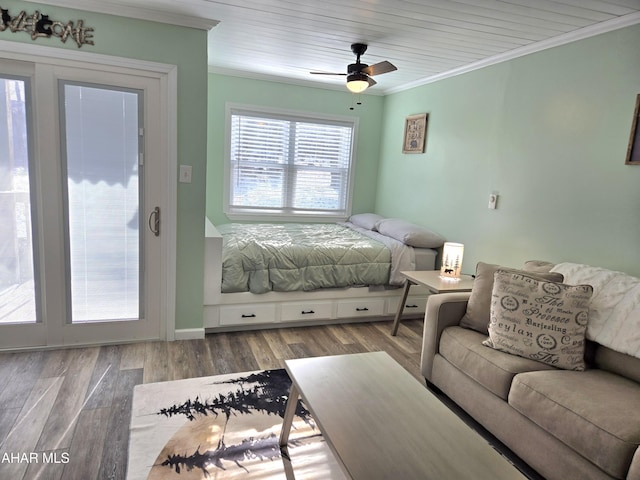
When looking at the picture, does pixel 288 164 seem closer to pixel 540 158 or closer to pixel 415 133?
pixel 415 133

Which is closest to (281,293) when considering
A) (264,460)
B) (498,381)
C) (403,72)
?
(264,460)

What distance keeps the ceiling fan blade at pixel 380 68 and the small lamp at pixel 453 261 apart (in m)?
1.48

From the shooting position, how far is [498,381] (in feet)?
6.72

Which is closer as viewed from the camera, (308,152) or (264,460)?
(264,460)

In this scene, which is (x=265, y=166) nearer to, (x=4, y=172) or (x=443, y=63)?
(x=443, y=63)

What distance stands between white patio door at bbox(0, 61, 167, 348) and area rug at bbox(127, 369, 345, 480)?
2.84 feet

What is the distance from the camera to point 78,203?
2797mm

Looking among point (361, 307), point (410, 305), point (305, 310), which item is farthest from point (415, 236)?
point (305, 310)

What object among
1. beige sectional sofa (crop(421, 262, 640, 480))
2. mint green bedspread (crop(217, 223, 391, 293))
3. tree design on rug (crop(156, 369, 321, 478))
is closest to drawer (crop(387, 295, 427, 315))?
mint green bedspread (crop(217, 223, 391, 293))

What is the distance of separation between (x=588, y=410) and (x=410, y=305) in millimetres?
2270

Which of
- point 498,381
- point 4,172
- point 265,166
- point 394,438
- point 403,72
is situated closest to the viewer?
point 394,438

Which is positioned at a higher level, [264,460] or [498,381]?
[498,381]

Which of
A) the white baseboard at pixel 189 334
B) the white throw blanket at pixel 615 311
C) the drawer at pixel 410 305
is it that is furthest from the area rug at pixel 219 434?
the drawer at pixel 410 305

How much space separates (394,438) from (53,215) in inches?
102
